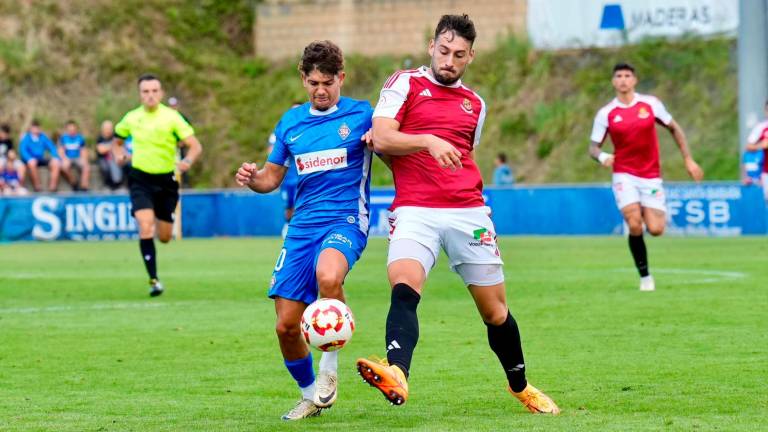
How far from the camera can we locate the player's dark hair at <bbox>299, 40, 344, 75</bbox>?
315 inches

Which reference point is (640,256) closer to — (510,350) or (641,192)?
(641,192)

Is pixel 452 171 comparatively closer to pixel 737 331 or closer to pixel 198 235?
pixel 737 331

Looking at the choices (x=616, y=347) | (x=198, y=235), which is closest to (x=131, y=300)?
(x=616, y=347)

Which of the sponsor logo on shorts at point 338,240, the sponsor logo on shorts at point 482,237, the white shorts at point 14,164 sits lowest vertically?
the white shorts at point 14,164

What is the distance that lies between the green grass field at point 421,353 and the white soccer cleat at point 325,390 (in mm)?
97

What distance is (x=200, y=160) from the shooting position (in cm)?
4253

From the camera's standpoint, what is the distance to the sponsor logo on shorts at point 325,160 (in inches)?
319

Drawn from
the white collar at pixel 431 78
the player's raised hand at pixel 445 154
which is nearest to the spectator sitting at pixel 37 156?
the white collar at pixel 431 78

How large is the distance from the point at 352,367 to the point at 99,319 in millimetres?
4159

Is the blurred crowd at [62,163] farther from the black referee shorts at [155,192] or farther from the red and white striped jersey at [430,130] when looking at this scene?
the red and white striped jersey at [430,130]

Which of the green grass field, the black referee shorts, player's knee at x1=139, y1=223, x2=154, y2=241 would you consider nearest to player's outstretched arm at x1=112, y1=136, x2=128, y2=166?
the black referee shorts

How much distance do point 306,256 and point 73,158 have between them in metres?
30.1

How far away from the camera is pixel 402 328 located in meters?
7.18

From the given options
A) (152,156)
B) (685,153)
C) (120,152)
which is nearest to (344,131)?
(685,153)
